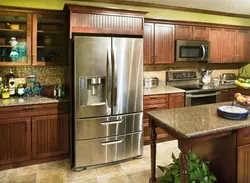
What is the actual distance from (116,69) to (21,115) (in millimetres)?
1424

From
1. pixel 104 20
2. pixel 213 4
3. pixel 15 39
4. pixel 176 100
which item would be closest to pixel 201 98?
pixel 176 100

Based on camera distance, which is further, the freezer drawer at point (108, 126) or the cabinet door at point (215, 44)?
the cabinet door at point (215, 44)

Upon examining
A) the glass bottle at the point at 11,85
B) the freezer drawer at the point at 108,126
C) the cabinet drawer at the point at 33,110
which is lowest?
the freezer drawer at the point at 108,126

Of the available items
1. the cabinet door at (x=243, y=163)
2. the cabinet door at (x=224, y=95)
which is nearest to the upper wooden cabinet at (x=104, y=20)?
the cabinet door at (x=243, y=163)

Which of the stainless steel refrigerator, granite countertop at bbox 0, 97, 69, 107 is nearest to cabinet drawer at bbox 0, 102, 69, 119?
granite countertop at bbox 0, 97, 69, 107

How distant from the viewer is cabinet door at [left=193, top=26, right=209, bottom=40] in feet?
13.9

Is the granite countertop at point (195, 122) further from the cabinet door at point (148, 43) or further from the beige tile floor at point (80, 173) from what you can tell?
the cabinet door at point (148, 43)

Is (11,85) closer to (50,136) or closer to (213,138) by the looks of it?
(50,136)

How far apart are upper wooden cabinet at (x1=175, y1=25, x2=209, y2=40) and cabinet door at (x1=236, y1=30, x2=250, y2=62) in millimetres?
954

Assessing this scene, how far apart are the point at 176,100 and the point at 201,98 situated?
58cm

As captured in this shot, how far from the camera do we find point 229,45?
Answer: 15.2 feet

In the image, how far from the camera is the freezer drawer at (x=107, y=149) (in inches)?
111

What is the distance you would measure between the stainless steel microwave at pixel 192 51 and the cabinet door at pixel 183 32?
0.11 metres

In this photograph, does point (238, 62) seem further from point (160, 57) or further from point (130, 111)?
point (130, 111)
